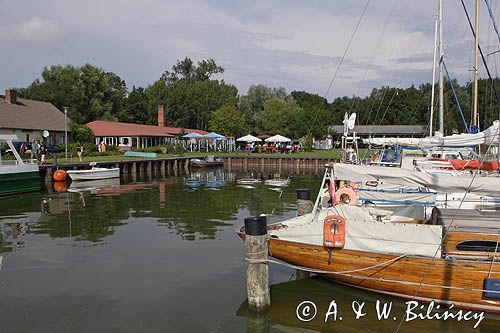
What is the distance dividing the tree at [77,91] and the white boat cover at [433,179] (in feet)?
197

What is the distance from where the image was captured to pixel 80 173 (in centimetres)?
3278

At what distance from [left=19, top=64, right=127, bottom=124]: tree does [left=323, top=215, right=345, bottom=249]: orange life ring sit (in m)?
60.8

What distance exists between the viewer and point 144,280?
1077cm

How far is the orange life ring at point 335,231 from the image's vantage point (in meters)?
9.18

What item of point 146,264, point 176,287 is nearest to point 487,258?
point 176,287

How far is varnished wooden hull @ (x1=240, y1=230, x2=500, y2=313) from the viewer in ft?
27.3

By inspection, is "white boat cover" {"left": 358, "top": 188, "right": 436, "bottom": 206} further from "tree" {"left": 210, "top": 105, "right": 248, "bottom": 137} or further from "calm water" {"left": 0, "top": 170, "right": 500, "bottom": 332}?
"tree" {"left": 210, "top": 105, "right": 248, "bottom": 137}

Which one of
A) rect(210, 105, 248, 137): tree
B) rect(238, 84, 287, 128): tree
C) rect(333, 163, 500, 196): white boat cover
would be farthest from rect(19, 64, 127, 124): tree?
rect(333, 163, 500, 196): white boat cover

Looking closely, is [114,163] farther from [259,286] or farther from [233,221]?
[259,286]

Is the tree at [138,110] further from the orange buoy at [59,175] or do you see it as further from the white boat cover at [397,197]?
the white boat cover at [397,197]

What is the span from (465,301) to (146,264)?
8.02 m

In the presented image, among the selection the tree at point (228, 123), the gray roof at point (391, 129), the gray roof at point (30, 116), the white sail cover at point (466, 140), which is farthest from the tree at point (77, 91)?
the white sail cover at point (466, 140)

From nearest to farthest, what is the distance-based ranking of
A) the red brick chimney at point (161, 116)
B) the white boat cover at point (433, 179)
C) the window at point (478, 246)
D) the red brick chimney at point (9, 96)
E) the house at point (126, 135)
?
the window at point (478, 246)
the white boat cover at point (433, 179)
the red brick chimney at point (9, 96)
the house at point (126, 135)
the red brick chimney at point (161, 116)

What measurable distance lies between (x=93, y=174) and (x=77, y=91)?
36.6 metres
